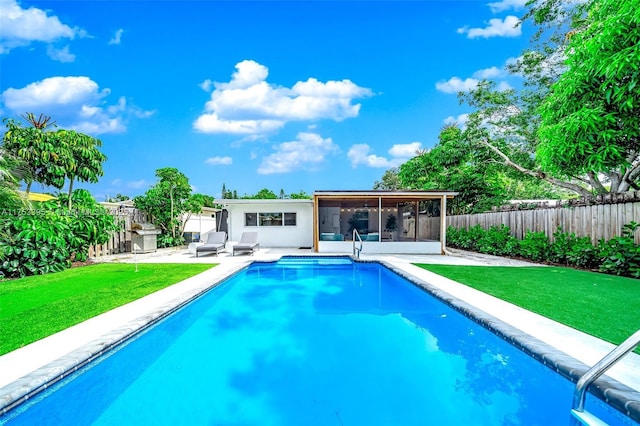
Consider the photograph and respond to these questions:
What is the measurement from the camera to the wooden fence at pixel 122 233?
13.8 m

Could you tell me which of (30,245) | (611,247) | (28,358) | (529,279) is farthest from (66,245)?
(611,247)

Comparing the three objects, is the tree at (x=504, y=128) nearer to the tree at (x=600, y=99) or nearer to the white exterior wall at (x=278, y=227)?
the tree at (x=600, y=99)

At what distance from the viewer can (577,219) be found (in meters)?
9.40

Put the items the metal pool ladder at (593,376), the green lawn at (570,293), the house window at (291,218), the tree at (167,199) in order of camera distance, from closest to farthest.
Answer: the metal pool ladder at (593,376), the green lawn at (570,293), the tree at (167,199), the house window at (291,218)

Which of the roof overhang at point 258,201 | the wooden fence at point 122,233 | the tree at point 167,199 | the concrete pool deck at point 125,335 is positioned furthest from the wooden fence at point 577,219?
the wooden fence at point 122,233

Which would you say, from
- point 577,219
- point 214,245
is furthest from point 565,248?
point 214,245

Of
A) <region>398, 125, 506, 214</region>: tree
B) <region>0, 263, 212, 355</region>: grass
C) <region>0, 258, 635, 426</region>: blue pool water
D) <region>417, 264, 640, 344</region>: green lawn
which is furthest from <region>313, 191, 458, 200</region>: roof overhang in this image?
<region>0, 258, 635, 426</region>: blue pool water

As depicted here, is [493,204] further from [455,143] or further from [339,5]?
[339,5]

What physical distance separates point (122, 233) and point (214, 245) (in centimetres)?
450

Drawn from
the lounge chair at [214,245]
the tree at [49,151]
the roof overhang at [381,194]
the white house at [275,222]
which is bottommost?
the lounge chair at [214,245]

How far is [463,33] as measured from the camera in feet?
63.1

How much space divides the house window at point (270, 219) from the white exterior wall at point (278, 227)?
0.60ft

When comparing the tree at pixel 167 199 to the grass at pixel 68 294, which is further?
the tree at pixel 167 199

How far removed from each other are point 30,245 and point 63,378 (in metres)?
7.36
